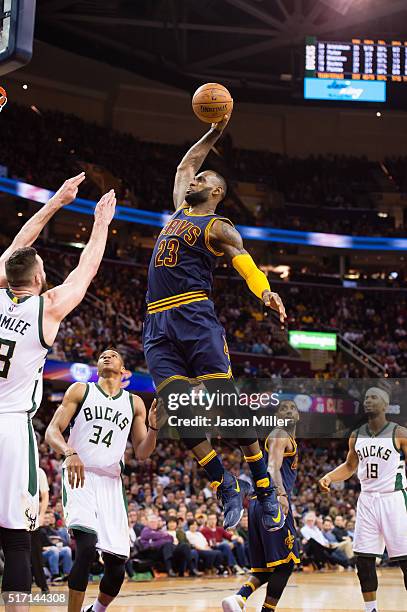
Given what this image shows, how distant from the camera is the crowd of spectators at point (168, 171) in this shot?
101 ft

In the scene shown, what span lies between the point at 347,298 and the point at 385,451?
97.2 ft

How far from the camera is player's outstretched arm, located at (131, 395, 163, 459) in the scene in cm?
732

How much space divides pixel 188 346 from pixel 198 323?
0.19 meters

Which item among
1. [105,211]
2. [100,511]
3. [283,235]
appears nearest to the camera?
[105,211]

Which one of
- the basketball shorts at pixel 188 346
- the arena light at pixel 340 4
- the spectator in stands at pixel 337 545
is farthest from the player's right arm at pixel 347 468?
the arena light at pixel 340 4

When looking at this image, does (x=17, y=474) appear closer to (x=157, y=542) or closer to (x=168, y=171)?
(x=157, y=542)

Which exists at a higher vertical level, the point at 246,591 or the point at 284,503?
the point at 284,503

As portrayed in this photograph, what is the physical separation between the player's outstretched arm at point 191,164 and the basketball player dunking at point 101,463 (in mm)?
1533

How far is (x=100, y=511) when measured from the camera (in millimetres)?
7379

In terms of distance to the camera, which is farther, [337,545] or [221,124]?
[337,545]

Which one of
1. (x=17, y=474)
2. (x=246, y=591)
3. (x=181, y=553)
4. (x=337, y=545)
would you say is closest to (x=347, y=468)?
(x=246, y=591)

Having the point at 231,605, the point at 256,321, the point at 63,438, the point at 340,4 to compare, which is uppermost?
the point at 340,4

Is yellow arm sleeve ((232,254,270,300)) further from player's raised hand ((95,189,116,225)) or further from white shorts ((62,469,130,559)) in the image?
white shorts ((62,469,130,559))

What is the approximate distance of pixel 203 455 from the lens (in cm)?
657
